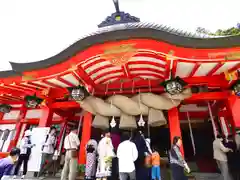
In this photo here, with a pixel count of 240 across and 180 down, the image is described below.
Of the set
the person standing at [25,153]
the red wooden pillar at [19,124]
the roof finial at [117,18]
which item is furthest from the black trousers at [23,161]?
the roof finial at [117,18]

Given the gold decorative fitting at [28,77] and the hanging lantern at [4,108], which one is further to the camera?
the hanging lantern at [4,108]

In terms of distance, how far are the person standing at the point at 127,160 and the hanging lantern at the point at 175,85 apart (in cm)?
187

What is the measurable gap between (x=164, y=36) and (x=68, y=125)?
629cm

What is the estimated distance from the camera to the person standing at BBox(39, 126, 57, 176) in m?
5.74

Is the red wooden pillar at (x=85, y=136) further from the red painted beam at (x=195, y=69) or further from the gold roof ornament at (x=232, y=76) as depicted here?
the gold roof ornament at (x=232, y=76)

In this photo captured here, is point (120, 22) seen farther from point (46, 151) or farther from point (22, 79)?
→ point (46, 151)

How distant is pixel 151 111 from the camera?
5.33 meters

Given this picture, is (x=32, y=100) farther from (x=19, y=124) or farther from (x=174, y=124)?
(x=174, y=124)

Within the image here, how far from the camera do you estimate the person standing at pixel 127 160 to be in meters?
4.06

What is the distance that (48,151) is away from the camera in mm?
5797

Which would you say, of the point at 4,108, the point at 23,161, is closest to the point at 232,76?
the point at 23,161

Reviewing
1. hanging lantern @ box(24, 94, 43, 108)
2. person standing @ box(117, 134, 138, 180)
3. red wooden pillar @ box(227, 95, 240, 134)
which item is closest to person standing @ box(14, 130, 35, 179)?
hanging lantern @ box(24, 94, 43, 108)

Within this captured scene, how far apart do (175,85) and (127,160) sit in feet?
7.79

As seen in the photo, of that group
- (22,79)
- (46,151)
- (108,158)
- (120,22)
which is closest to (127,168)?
(108,158)
